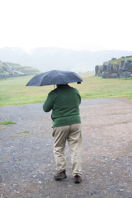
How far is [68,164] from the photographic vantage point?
9.78m

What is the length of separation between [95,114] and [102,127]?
18.1 ft

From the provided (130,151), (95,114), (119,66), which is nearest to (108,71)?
(119,66)

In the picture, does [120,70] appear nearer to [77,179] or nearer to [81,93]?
[81,93]

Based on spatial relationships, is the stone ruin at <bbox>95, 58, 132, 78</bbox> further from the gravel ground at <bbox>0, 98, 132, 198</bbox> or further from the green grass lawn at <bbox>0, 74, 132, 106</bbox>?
the gravel ground at <bbox>0, 98, 132, 198</bbox>

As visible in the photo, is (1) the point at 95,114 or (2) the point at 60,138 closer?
(2) the point at 60,138

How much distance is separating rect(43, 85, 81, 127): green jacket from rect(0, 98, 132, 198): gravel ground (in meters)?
1.63

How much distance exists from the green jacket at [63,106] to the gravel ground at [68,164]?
1.63 meters

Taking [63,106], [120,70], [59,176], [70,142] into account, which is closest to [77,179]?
[59,176]

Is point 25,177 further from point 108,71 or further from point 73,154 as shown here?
point 108,71

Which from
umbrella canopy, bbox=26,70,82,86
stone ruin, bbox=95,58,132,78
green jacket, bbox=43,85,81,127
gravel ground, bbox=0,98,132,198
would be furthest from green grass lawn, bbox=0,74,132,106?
umbrella canopy, bbox=26,70,82,86

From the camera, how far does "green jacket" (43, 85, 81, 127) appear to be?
7.87m

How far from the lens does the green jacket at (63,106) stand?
25.8 ft

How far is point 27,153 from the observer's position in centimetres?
1147

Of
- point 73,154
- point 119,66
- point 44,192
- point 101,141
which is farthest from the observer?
point 119,66
